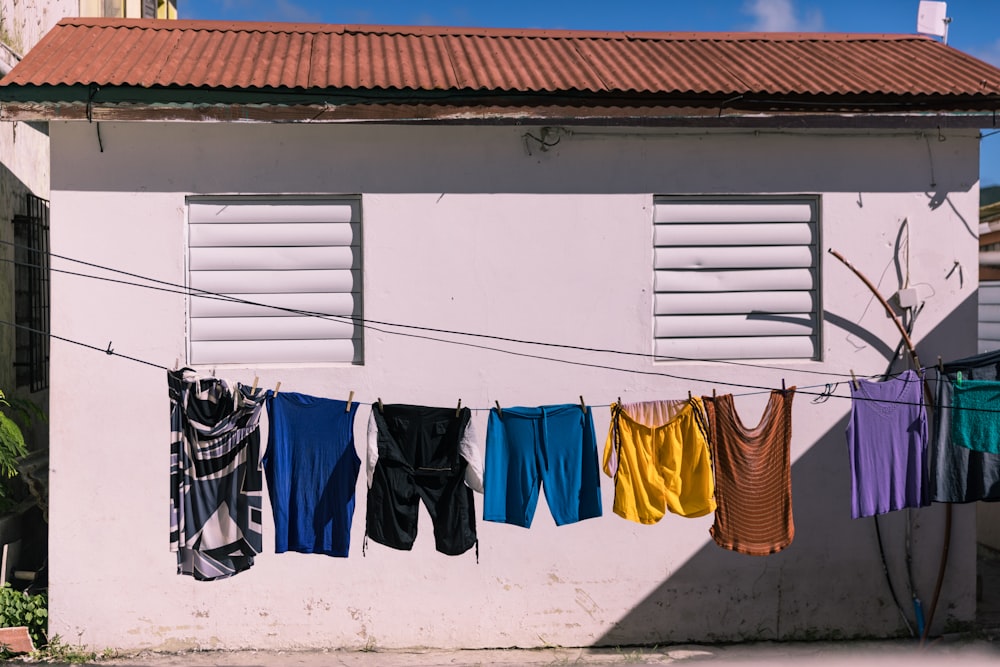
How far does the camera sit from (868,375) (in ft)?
25.4

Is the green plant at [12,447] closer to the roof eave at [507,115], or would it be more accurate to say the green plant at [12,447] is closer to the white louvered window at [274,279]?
the white louvered window at [274,279]

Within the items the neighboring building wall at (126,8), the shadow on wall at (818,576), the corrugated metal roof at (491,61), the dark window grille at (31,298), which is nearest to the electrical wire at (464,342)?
the shadow on wall at (818,576)

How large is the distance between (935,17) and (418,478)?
7.07 metres

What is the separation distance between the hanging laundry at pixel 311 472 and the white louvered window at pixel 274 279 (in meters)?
0.79

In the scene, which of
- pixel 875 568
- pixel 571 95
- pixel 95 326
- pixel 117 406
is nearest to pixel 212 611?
pixel 117 406

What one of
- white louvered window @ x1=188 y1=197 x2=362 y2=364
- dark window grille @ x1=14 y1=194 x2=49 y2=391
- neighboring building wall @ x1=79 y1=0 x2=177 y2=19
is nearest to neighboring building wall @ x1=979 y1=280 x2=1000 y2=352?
white louvered window @ x1=188 y1=197 x2=362 y2=364

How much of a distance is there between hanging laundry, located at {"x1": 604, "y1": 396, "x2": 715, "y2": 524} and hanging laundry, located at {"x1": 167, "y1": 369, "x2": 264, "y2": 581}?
268 cm

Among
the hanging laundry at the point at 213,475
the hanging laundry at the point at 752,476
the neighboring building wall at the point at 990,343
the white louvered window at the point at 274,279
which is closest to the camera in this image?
the hanging laundry at the point at 213,475

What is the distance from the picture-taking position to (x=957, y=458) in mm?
6941

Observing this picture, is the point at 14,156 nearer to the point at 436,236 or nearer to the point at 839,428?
the point at 436,236

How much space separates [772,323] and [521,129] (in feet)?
8.90

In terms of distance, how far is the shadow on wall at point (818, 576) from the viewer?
7637 mm

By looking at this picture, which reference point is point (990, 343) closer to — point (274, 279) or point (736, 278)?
point (736, 278)

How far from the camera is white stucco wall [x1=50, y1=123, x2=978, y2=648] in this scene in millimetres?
7164
